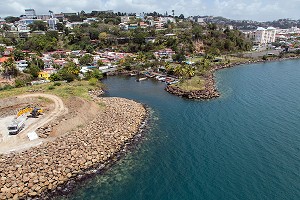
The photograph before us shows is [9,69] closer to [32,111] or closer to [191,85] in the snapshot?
A: [32,111]

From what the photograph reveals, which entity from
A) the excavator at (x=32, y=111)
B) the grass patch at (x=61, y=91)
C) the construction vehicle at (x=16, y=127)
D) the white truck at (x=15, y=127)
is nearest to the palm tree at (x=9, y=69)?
the grass patch at (x=61, y=91)

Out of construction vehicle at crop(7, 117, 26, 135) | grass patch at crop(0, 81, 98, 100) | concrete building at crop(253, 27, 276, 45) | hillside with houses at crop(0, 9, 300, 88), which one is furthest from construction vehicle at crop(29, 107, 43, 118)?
concrete building at crop(253, 27, 276, 45)

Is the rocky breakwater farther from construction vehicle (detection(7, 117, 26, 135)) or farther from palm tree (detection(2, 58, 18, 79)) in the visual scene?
palm tree (detection(2, 58, 18, 79))

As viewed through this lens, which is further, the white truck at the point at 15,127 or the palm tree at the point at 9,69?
the palm tree at the point at 9,69

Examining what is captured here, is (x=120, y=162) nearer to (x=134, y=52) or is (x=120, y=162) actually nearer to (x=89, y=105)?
(x=89, y=105)

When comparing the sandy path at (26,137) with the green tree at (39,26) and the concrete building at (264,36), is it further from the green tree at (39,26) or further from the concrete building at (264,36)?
the concrete building at (264,36)

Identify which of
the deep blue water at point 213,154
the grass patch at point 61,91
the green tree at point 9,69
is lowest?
the deep blue water at point 213,154

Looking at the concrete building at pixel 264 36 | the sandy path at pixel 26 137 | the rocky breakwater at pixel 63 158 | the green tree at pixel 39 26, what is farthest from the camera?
the concrete building at pixel 264 36
